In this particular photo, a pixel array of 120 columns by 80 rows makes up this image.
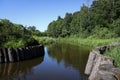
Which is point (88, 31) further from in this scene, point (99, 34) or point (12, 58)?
point (12, 58)

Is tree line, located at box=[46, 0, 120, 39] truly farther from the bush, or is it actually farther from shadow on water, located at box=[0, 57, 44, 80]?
shadow on water, located at box=[0, 57, 44, 80]

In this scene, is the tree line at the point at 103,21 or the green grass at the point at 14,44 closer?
the green grass at the point at 14,44

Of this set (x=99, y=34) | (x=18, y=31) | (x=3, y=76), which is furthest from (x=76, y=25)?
(x=3, y=76)

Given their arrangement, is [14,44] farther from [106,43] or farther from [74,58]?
[106,43]

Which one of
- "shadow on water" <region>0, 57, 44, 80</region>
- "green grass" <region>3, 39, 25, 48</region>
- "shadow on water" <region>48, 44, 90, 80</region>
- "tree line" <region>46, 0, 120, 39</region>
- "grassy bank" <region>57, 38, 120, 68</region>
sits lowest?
"shadow on water" <region>48, 44, 90, 80</region>

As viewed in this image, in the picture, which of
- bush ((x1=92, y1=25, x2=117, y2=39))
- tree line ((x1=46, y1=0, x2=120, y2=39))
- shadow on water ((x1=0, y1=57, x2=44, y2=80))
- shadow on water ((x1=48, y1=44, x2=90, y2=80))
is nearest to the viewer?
shadow on water ((x1=0, y1=57, x2=44, y2=80))

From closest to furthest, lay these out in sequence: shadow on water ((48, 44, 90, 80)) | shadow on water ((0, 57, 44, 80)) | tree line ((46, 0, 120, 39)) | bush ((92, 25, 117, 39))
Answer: shadow on water ((0, 57, 44, 80))
shadow on water ((48, 44, 90, 80))
bush ((92, 25, 117, 39))
tree line ((46, 0, 120, 39))

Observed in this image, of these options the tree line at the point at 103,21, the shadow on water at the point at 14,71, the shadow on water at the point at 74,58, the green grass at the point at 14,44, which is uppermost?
the tree line at the point at 103,21

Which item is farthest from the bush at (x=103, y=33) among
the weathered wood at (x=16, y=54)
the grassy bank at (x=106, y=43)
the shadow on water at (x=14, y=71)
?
the shadow on water at (x=14, y=71)

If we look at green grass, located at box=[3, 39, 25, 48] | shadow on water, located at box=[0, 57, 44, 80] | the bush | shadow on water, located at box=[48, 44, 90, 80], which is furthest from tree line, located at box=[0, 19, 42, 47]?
the bush

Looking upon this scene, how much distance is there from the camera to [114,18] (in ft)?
209

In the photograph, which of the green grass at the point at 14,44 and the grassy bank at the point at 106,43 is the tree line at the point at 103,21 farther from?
the green grass at the point at 14,44

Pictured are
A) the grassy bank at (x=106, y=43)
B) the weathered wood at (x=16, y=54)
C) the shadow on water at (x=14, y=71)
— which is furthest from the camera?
the weathered wood at (x=16, y=54)

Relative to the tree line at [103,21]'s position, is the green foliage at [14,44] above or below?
below
